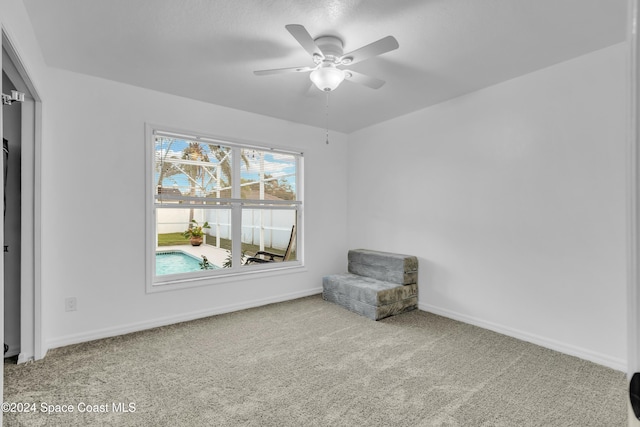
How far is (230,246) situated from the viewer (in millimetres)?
3898

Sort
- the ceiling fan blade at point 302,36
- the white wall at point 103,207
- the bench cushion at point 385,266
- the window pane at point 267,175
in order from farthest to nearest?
the window pane at point 267,175
the bench cushion at point 385,266
the white wall at point 103,207
the ceiling fan blade at point 302,36

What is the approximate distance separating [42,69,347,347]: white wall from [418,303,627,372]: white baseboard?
2.47 m

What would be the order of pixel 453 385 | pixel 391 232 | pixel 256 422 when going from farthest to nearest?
1. pixel 391 232
2. pixel 453 385
3. pixel 256 422

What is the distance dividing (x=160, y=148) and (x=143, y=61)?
982 millimetres

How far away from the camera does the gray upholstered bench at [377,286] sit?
137 inches

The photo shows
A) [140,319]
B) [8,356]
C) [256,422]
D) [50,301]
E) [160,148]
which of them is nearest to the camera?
[256,422]

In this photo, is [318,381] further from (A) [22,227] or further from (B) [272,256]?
(A) [22,227]

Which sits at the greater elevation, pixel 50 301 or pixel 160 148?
pixel 160 148

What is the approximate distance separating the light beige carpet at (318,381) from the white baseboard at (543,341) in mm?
78

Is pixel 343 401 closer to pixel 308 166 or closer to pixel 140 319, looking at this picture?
pixel 140 319

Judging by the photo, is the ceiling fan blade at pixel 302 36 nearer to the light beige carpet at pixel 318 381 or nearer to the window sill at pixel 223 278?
the light beige carpet at pixel 318 381

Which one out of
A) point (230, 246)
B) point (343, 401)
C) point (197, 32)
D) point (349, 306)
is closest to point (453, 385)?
point (343, 401)

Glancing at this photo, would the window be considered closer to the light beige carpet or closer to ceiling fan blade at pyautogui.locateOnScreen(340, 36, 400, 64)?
the light beige carpet

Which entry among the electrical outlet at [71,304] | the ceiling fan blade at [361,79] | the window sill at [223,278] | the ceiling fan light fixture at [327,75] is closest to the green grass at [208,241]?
the window sill at [223,278]
